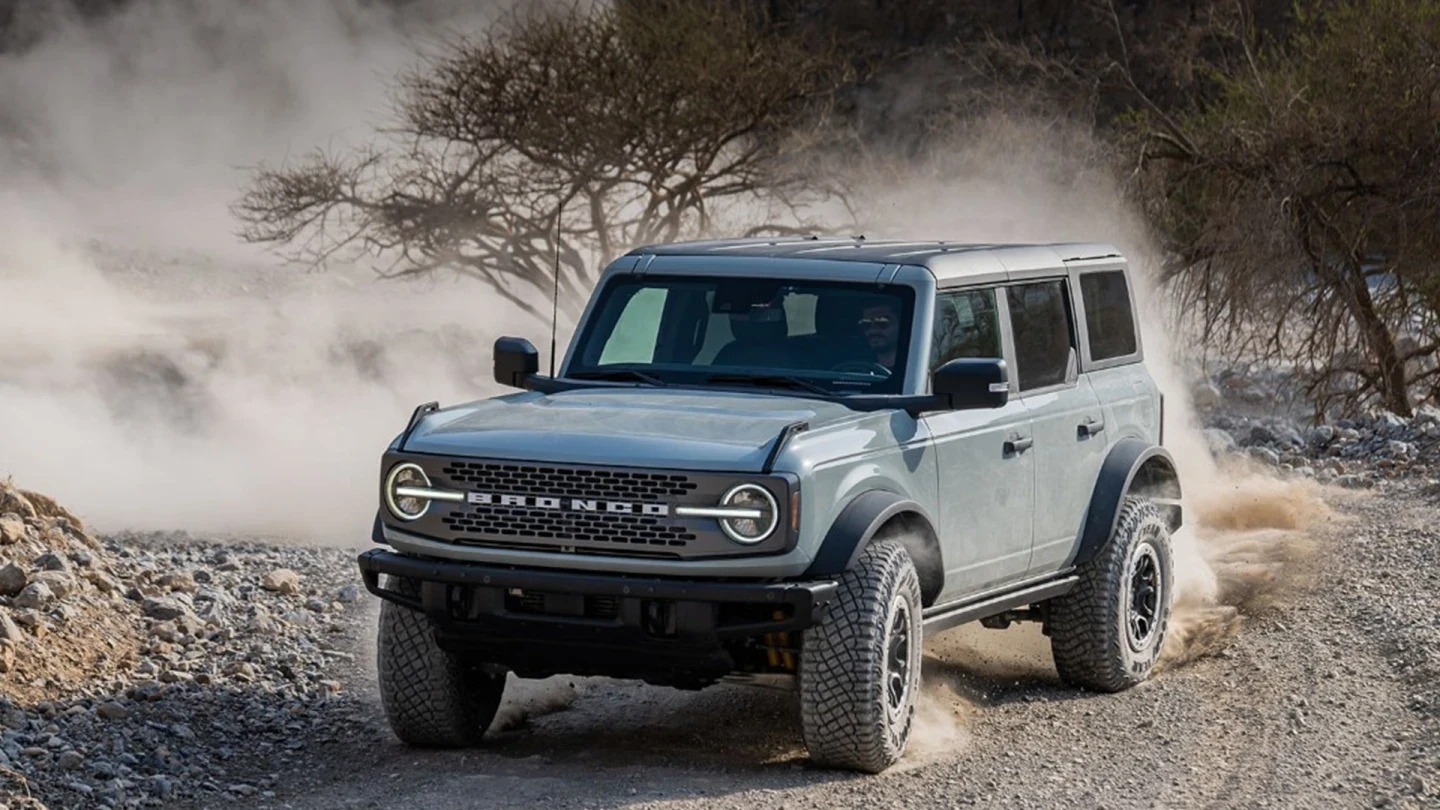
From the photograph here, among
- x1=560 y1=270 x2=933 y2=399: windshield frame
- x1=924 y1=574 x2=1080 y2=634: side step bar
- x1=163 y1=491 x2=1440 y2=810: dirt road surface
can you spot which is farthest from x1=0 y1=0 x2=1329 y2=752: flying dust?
x1=560 y1=270 x2=933 y2=399: windshield frame

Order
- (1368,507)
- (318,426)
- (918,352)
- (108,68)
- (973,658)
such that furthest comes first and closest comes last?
(108,68) → (318,426) → (1368,507) → (973,658) → (918,352)

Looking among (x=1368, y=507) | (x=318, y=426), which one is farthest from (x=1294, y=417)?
(x=318, y=426)

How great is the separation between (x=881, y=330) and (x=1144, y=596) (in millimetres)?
2190

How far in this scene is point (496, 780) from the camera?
25.9 feet

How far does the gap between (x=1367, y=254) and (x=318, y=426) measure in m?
10.7

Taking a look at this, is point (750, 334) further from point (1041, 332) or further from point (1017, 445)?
point (1041, 332)

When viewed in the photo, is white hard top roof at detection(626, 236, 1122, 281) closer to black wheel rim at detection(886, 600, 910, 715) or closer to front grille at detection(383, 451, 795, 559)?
black wheel rim at detection(886, 600, 910, 715)

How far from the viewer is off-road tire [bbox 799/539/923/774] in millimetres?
7703

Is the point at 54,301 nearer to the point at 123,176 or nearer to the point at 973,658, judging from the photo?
the point at 123,176

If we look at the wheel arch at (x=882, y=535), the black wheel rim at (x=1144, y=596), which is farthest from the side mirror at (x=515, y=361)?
the black wheel rim at (x=1144, y=596)

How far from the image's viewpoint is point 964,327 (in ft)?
29.5

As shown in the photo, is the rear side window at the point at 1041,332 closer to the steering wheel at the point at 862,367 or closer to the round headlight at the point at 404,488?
the steering wheel at the point at 862,367

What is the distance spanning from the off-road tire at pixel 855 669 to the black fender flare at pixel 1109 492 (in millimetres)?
1939

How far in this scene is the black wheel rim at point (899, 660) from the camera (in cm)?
797
